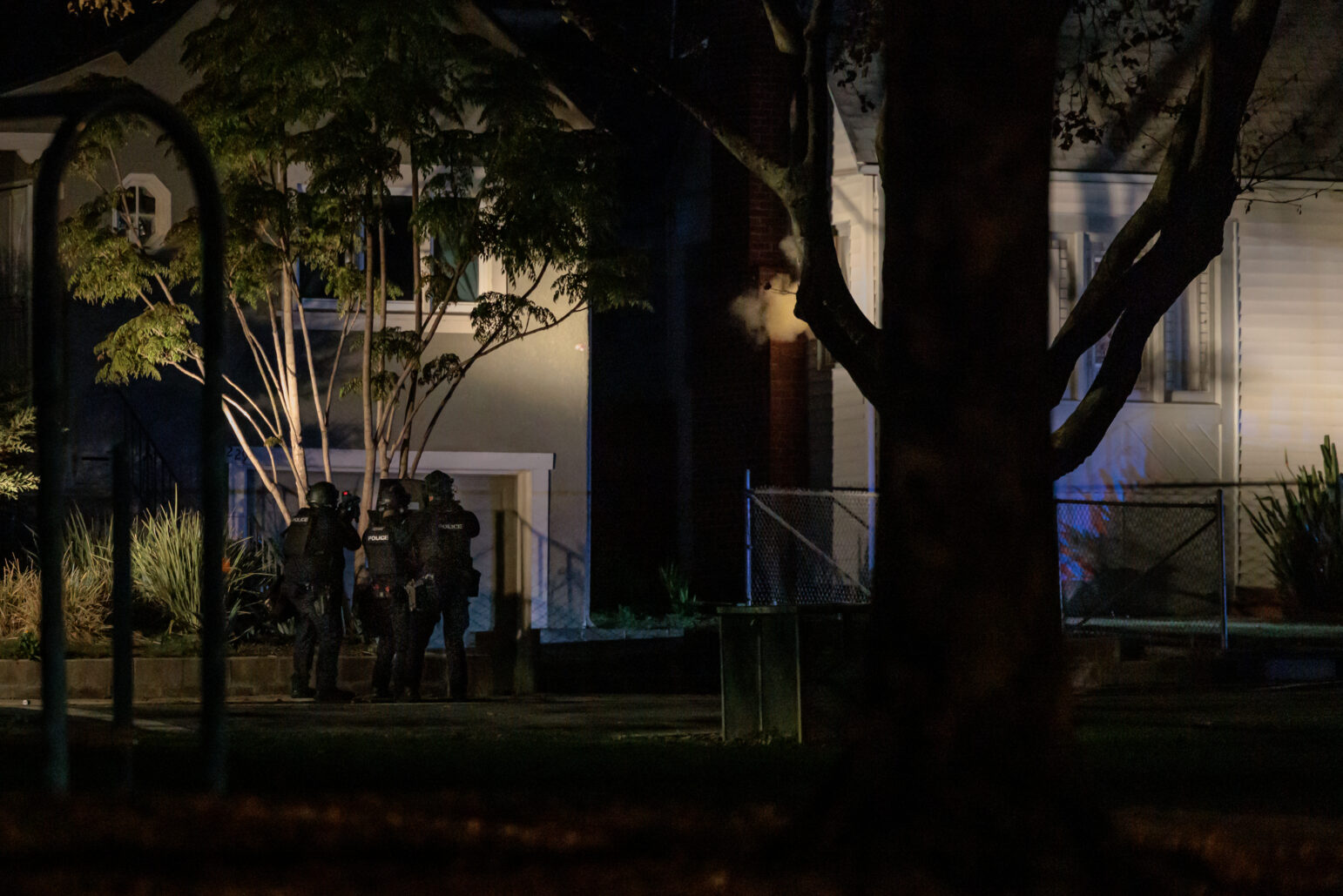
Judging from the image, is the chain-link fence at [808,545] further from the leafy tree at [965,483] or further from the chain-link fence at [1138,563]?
the leafy tree at [965,483]

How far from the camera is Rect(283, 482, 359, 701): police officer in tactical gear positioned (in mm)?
14055

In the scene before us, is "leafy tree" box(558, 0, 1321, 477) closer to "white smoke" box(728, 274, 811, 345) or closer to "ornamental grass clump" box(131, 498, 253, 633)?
"ornamental grass clump" box(131, 498, 253, 633)

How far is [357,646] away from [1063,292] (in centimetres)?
947

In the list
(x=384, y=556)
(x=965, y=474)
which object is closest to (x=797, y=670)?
(x=384, y=556)

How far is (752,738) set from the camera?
418 inches

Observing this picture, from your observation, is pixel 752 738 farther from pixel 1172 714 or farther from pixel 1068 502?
pixel 1068 502

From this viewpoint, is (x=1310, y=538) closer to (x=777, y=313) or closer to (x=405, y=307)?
(x=777, y=313)

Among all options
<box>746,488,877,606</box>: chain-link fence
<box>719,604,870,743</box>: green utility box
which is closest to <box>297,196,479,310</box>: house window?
<box>746,488,877,606</box>: chain-link fence

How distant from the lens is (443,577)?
14188mm

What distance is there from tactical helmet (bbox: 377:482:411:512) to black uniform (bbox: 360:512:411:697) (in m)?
0.06

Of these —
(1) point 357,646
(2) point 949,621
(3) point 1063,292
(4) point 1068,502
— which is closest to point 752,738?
(2) point 949,621

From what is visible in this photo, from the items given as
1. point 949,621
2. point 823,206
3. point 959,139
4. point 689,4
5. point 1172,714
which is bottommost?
point 1172,714

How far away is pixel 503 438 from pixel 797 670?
33.7ft

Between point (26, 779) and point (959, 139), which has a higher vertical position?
point (959, 139)
